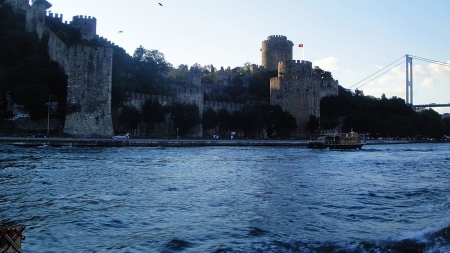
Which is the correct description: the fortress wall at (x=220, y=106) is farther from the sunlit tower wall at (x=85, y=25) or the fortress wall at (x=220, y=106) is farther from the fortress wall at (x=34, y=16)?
the fortress wall at (x=34, y=16)

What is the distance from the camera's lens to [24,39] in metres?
37.5

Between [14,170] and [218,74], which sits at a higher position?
[218,74]

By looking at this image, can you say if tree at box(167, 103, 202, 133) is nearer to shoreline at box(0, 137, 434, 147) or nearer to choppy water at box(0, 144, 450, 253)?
shoreline at box(0, 137, 434, 147)

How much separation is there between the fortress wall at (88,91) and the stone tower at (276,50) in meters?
41.1

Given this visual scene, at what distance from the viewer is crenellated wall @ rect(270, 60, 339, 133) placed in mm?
52406

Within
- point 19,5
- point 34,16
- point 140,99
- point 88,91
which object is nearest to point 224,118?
point 140,99

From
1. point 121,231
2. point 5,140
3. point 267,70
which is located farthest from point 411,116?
point 121,231

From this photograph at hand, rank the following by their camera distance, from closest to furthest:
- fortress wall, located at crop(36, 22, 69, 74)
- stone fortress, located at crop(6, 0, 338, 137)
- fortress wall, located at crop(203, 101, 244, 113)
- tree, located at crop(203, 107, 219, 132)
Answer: stone fortress, located at crop(6, 0, 338, 137)
fortress wall, located at crop(36, 22, 69, 74)
tree, located at crop(203, 107, 219, 132)
fortress wall, located at crop(203, 101, 244, 113)

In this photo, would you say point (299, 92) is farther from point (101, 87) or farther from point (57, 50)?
point (57, 50)

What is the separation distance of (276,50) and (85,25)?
3316cm

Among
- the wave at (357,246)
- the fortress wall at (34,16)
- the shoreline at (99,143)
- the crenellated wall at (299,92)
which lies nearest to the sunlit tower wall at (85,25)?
the fortress wall at (34,16)

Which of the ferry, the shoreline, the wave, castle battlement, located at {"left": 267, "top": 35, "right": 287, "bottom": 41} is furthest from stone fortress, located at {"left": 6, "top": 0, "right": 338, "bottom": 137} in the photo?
the wave

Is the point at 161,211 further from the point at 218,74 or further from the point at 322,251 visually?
the point at 218,74

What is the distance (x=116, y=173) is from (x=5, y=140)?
13.9m
